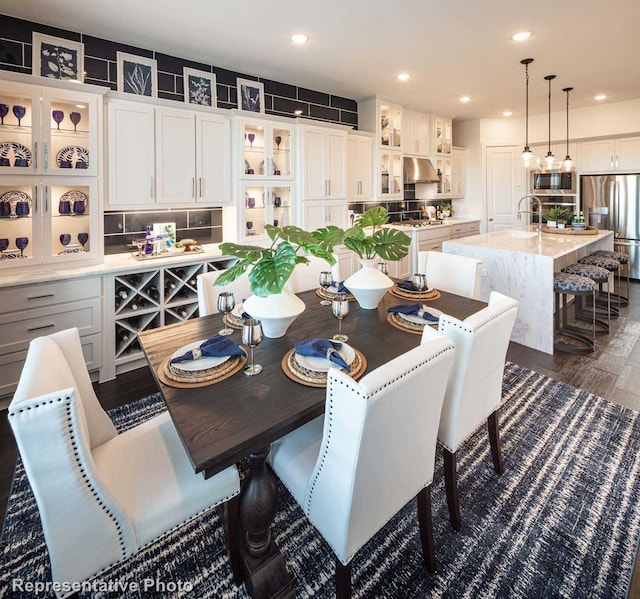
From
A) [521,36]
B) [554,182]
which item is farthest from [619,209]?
[521,36]

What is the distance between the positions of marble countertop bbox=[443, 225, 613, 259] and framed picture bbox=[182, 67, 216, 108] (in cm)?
282

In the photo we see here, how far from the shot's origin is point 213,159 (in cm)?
345

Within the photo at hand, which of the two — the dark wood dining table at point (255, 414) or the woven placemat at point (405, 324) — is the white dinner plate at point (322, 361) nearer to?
Answer: the dark wood dining table at point (255, 414)

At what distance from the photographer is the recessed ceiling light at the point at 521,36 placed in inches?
120

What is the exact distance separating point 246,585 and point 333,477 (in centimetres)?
62

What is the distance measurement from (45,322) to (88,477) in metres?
2.06

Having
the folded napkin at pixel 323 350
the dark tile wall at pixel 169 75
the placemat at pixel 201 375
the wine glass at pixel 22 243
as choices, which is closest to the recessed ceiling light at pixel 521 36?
the dark tile wall at pixel 169 75

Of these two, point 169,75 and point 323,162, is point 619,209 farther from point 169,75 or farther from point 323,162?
point 169,75

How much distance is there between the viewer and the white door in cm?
639

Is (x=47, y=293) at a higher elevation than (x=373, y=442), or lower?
higher

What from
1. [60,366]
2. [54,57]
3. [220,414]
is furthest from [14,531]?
[54,57]

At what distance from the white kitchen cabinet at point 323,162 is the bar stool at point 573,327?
250 centimetres

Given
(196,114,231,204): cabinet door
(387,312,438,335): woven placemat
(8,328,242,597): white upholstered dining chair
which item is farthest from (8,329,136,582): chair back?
(196,114,231,204): cabinet door

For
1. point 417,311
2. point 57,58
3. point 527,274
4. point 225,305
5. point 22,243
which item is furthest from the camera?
point 527,274
